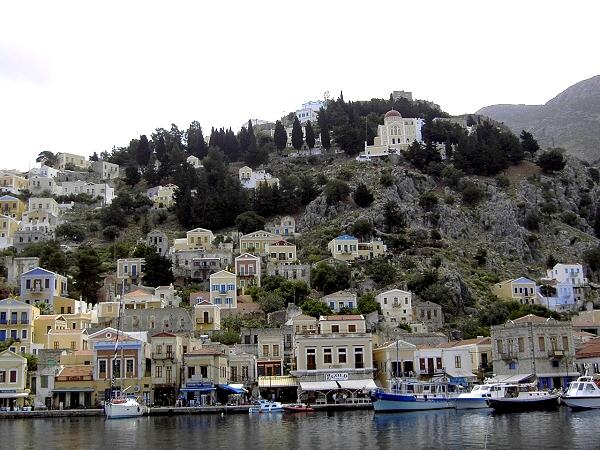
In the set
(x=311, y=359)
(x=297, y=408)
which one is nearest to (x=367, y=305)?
(x=311, y=359)

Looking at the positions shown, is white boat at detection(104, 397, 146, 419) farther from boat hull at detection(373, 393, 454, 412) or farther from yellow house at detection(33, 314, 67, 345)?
A: yellow house at detection(33, 314, 67, 345)

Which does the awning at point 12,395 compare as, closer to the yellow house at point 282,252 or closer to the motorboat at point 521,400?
the motorboat at point 521,400

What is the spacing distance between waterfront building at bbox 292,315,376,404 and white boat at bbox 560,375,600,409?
16.8 m

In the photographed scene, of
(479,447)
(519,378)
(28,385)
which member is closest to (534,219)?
(519,378)

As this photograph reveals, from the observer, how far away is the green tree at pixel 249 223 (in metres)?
113

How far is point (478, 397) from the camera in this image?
57.4 meters

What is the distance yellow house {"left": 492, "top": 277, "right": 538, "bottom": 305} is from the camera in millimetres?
95250

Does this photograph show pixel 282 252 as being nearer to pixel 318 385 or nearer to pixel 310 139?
pixel 318 385

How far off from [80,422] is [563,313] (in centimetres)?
5886

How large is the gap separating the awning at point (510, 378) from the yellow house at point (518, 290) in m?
31.9

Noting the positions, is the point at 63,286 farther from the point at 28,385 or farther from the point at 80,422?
the point at 80,422

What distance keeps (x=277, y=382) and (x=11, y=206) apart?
75.4 m

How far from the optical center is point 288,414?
57750 millimetres

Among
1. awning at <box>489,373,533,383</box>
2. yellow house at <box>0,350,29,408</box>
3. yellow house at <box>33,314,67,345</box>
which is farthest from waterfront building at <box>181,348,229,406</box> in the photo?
awning at <box>489,373,533,383</box>
